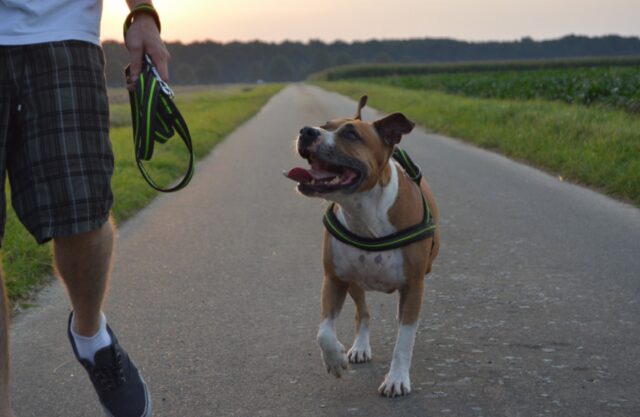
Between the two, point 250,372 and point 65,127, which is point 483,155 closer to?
point 250,372

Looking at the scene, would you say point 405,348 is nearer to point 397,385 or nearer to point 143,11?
point 397,385

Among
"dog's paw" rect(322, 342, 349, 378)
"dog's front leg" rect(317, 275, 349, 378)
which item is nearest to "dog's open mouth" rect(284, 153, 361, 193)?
"dog's front leg" rect(317, 275, 349, 378)

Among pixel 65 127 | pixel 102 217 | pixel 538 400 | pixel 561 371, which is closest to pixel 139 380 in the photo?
pixel 102 217

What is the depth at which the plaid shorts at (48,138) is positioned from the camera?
8.51 feet

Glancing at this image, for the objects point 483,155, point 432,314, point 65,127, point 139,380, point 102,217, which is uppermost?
point 65,127

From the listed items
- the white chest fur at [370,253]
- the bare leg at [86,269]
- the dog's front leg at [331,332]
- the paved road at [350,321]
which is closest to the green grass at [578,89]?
the paved road at [350,321]

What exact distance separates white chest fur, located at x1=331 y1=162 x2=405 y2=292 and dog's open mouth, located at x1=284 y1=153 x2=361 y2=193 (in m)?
0.13

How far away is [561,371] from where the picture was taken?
3.74 metres

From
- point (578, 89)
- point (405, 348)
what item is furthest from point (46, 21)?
point (578, 89)

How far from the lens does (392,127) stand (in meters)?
3.62

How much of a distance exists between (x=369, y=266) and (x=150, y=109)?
1164 millimetres

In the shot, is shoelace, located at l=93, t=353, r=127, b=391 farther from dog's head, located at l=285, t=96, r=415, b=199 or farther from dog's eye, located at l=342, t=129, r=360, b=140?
dog's eye, located at l=342, t=129, r=360, b=140

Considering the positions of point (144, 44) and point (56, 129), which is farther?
point (144, 44)

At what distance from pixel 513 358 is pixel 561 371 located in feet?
0.86
